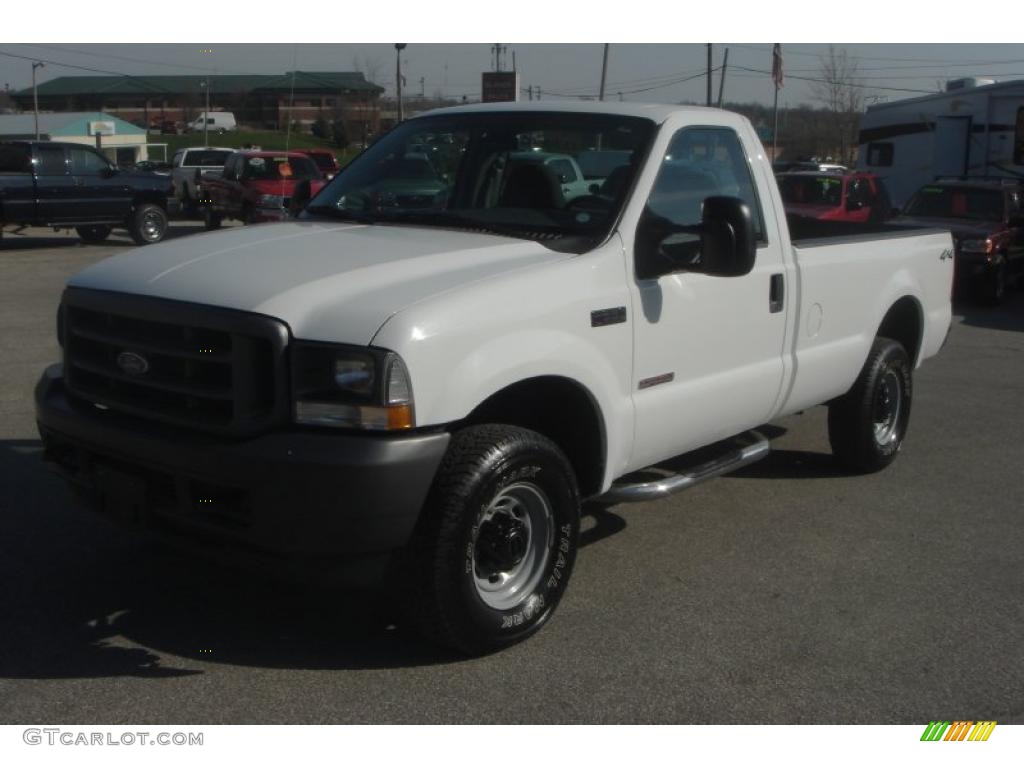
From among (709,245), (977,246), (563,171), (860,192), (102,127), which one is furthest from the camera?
(102,127)

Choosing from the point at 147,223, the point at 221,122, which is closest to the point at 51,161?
the point at 147,223

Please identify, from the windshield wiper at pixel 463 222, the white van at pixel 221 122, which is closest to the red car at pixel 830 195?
the windshield wiper at pixel 463 222

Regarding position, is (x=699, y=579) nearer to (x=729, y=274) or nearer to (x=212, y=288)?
(x=729, y=274)

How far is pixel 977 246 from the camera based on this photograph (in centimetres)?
1620

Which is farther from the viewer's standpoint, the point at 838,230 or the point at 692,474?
the point at 838,230

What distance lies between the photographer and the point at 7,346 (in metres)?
11.0

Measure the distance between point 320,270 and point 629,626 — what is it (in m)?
1.86

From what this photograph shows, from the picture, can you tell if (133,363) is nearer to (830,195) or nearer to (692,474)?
(692,474)

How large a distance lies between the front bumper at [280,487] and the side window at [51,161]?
1886 cm

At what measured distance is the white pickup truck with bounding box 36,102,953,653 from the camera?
3.91m

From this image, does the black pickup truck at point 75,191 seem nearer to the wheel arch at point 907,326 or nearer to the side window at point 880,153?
the side window at point 880,153

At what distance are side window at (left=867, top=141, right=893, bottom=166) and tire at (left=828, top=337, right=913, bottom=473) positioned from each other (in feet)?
68.9

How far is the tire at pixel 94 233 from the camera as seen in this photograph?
23.6m

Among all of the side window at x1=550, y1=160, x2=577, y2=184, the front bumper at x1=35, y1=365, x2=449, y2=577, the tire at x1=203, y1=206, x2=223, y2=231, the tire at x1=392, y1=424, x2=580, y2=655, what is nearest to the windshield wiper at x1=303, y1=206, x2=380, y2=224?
the side window at x1=550, y1=160, x2=577, y2=184
